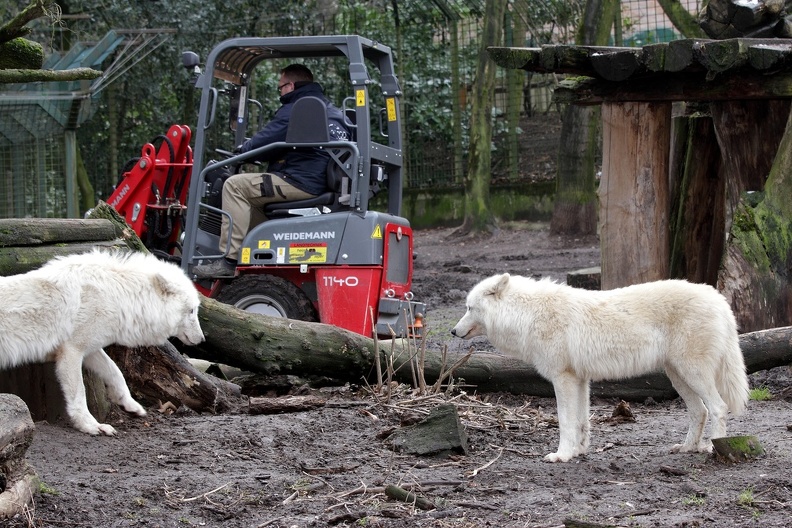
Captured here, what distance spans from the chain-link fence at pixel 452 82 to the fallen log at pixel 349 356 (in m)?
12.2

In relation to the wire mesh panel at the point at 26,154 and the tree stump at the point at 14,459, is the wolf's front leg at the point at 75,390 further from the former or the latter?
the wire mesh panel at the point at 26,154

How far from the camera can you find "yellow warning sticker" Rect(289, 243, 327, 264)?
25.4 ft

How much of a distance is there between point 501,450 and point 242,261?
3470 mm

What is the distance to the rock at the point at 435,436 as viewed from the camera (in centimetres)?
507

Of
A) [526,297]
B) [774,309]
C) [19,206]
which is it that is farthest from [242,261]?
[19,206]

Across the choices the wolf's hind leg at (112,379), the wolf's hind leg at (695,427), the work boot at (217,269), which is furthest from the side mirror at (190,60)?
the wolf's hind leg at (695,427)

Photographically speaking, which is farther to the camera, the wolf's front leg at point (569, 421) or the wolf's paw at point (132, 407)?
the wolf's paw at point (132, 407)

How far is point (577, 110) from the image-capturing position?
1650 cm

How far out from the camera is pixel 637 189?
26.0ft

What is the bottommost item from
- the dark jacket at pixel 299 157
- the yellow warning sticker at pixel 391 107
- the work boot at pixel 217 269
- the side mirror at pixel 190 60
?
the work boot at pixel 217 269

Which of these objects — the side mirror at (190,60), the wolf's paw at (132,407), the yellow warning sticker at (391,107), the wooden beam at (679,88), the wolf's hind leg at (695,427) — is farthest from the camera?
the yellow warning sticker at (391,107)

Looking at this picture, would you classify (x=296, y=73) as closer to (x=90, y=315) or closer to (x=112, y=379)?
(x=112, y=379)

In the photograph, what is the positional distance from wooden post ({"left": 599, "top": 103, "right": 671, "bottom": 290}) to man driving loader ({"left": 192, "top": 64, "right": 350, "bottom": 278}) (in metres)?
2.16

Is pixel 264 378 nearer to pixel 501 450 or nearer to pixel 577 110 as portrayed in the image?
pixel 501 450
